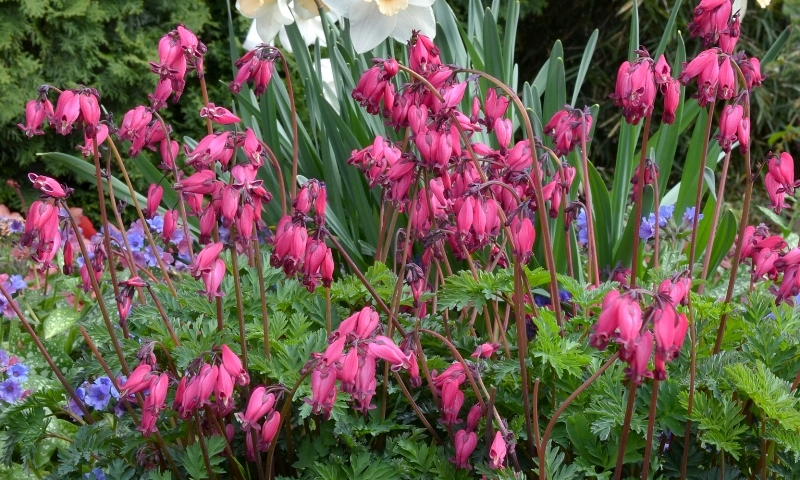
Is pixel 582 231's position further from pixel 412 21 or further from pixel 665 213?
pixel 412 21

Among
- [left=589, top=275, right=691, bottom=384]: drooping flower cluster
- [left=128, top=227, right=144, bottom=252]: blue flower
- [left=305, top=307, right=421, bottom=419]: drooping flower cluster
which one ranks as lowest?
[left=128, top=227, right=144, bottom=252]: blue flower

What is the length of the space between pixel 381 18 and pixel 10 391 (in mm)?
1354

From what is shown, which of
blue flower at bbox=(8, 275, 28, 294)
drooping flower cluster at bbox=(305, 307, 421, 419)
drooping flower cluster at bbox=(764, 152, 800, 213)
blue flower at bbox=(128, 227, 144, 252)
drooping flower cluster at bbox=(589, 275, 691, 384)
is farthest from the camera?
blue flower at bbox=(128, 227, 144, 252)

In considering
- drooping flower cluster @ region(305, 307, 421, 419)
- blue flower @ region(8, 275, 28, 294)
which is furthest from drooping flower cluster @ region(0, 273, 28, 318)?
drooping flower cluster @ region(305, 307, 421, 419)

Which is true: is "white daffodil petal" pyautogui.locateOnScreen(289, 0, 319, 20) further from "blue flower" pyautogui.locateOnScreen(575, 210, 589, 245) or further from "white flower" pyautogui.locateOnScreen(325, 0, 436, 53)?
"blue flower" pyautogui.locateOnScreen(575, 210, 589, 245)

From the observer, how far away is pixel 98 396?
208 centimetres

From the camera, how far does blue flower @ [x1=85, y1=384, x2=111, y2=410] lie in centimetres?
206

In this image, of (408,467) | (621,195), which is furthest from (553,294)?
(621,195)

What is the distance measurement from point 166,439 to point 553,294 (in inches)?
31.7

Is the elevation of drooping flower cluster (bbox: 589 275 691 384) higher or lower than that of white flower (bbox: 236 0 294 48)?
lower

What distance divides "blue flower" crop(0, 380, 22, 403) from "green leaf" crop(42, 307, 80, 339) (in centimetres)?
53

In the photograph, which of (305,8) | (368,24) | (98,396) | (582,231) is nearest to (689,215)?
(582,231)

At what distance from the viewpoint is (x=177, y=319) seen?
1729 mm

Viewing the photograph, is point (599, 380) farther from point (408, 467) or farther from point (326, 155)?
point (326, 155)
